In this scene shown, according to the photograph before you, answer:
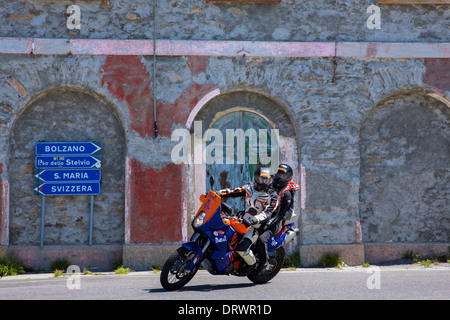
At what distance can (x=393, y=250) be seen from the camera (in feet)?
37.5

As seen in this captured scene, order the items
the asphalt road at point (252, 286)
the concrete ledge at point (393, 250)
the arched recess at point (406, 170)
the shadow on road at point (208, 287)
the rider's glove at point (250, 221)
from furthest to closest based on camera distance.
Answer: the arched recess at point (406, 170)
the concrete ledge at point (393, 250)
the rider's glove at point (250, 221)
the shadow on road at point (208, 287)
the asphalt road at point (252, 286)

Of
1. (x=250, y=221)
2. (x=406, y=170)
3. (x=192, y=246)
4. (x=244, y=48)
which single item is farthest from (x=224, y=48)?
(x=192, y=246)

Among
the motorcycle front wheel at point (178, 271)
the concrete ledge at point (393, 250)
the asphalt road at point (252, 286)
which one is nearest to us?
the asphalt road at point (252, 286)

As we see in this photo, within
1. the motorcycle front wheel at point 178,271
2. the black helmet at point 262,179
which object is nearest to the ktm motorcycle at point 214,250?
the motorcycle front wheel at point 178,271

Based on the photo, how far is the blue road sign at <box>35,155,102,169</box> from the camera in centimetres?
1088

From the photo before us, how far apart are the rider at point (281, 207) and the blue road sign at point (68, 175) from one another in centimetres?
371

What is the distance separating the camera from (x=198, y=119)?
1128cm

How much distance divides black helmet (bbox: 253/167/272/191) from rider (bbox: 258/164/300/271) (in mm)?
373

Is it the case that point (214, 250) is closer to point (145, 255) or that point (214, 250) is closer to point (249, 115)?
point (145, 255)

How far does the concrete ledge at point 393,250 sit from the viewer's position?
11.4 metres

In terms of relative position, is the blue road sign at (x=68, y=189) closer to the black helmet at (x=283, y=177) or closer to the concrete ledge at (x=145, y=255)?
the concrete ledge at (x=145, y=255)
